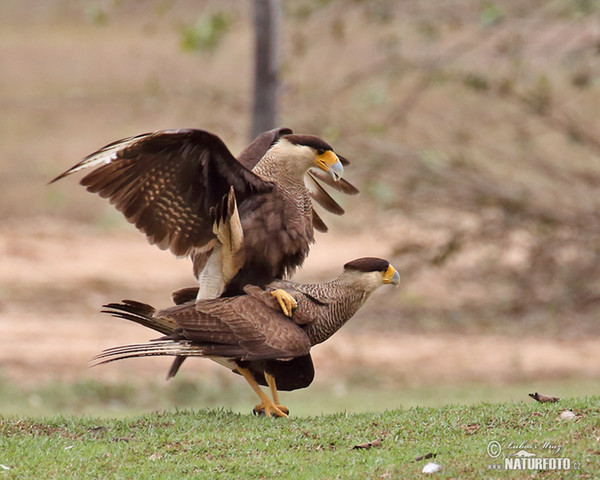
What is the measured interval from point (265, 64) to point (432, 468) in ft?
27.5

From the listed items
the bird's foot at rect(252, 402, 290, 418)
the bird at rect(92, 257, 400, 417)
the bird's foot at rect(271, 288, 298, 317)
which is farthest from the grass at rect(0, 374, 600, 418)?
the bird's foot at rect(271, 288, 298, 317)

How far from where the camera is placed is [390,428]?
5418 millimetres

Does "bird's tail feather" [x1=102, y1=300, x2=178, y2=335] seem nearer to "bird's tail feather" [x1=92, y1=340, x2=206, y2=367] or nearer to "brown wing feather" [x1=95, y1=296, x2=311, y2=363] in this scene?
"brown wing feather" [x1=95, y1=296, x2=311, y2=363]

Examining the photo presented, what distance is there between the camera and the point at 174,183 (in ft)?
19.9

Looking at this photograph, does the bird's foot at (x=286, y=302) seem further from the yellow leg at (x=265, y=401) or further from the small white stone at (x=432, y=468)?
the small white stone at (x=432, y=468)

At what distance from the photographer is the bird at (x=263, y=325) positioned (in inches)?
224

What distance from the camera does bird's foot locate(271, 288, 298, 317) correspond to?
5.87m

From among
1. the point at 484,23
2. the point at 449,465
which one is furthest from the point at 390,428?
the point at 484,23

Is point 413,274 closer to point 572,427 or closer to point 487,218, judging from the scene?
point 487,218

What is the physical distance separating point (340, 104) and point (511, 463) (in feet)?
35.1

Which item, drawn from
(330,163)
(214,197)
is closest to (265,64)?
(330,163)

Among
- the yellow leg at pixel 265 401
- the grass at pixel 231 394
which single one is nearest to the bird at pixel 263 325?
the yellow leg at pixel 265 401

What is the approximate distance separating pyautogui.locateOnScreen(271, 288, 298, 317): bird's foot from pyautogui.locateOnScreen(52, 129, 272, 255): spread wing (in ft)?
2.07

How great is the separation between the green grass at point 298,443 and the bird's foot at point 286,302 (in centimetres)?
66
